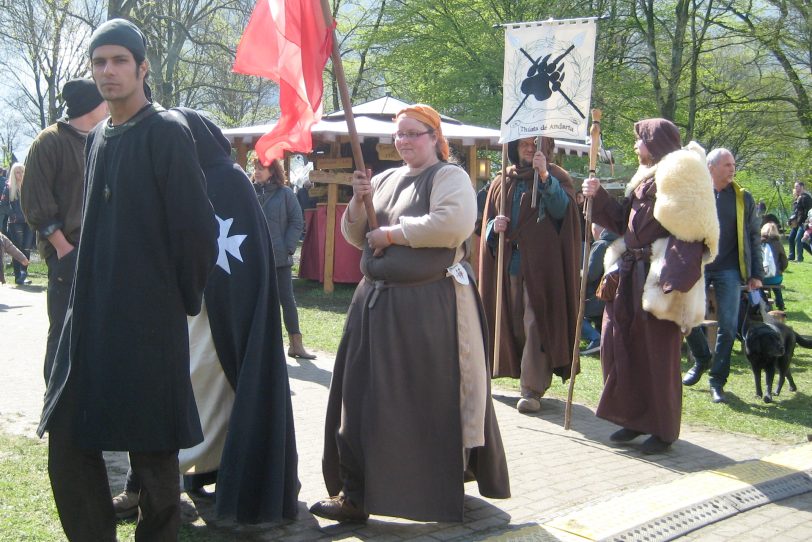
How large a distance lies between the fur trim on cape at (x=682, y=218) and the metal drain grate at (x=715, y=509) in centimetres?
111

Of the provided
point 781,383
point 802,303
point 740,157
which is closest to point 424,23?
point 740,157

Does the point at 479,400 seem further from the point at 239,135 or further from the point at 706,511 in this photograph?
the point at 239,135

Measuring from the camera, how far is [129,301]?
316 centimetres

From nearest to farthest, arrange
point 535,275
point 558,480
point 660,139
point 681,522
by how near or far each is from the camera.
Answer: point 681,522, point 558,480, point 660,139, point 535,275

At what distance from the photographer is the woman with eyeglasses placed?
165 inches

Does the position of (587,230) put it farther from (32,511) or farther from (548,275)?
(32,511)

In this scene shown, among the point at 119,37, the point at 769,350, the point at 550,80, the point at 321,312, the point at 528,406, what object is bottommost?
the point at 528,406

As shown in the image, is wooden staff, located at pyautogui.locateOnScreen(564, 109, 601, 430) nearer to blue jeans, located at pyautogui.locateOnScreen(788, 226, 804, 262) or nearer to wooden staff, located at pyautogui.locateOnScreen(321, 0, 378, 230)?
wooden staff, located at pyautogui.locateOnScreen(321, 0, 378, 230)

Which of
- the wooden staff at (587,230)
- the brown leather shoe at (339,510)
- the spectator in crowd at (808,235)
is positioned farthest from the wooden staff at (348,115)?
the spectator in crowd at (808,235)

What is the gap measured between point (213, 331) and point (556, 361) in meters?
3.38

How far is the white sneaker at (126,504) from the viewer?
4.16 m

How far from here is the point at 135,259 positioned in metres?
3.18

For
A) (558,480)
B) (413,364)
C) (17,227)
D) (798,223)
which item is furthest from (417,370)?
(798,223)

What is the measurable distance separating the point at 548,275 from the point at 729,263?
6.14ft
